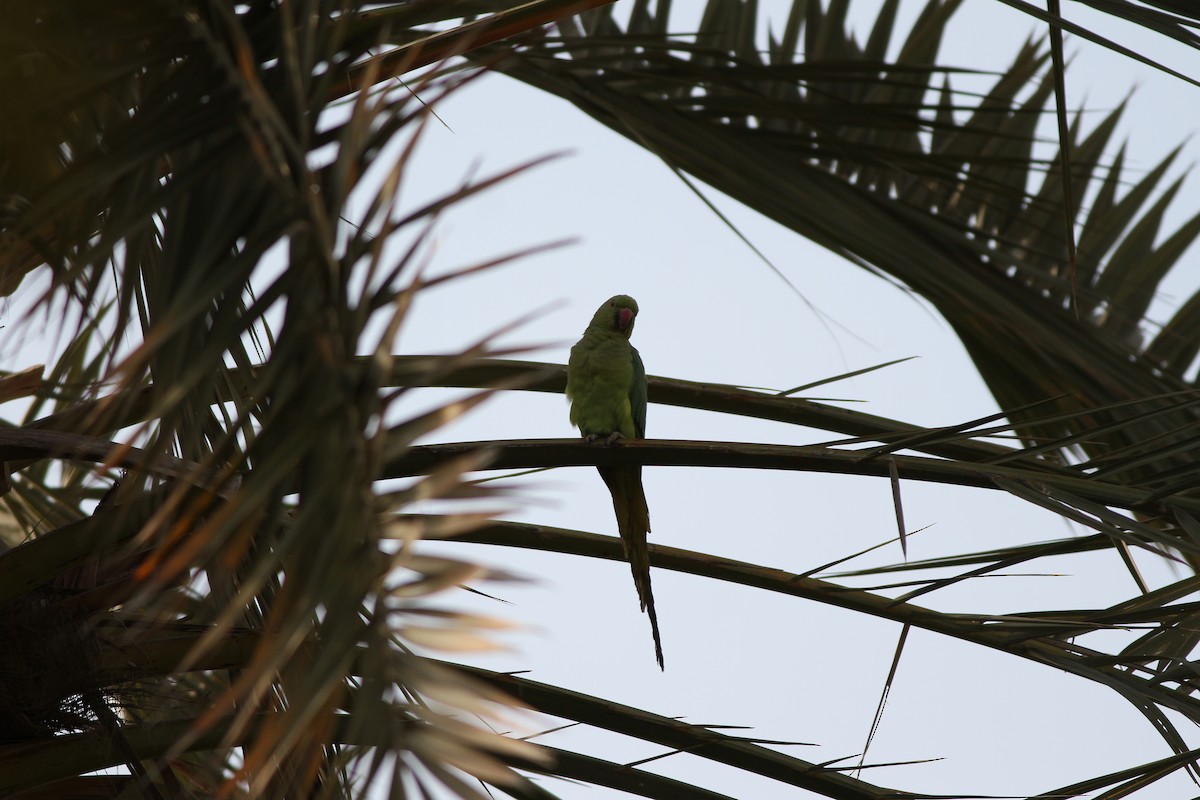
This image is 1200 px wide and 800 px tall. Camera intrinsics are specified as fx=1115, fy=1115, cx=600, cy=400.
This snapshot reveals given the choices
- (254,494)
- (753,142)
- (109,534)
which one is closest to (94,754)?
(109,534)

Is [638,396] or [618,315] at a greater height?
[618,315]

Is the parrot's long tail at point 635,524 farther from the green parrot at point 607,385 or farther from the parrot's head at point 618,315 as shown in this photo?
the parrot's head at point 618,315

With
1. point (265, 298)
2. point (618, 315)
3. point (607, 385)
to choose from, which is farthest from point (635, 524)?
point (265, 298)

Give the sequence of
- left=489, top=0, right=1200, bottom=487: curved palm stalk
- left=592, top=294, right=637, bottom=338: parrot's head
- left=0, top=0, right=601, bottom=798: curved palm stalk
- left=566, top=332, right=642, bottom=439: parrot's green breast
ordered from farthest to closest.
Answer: left=592, top=294, right=637, bottom=338: parrot's head → left=566, top=332, right=642, bottom=439: parrot's green breast → left=489, top=0, right=1200, bottom=487: curved palm stalk → left=0, top=0, right=601, bottom=798: curved palm stalk

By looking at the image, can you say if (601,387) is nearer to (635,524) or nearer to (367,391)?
(635,524)

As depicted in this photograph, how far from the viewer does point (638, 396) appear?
12.6 ft

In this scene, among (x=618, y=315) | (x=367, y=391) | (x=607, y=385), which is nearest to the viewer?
(x=367, y=391)

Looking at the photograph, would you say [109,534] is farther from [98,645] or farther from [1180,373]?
[1180,373]

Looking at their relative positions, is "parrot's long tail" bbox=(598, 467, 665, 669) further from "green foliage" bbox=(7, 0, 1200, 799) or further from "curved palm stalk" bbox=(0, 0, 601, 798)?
"curved palm stalk" bbox=(0, 0, 601, 798)

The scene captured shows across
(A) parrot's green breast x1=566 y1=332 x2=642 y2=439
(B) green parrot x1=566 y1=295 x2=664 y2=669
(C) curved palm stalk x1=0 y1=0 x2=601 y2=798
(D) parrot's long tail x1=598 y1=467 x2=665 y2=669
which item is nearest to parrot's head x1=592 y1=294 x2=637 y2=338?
(B) green parrot x1=566 y1=295 x2=664 y2=669

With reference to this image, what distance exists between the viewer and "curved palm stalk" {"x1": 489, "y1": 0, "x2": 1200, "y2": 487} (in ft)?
8.68

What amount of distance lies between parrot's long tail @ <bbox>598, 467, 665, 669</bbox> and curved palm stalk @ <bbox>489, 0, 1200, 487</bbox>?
2.89ft

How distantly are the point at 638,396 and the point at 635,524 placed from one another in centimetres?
85

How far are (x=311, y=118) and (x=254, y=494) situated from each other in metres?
0.38
